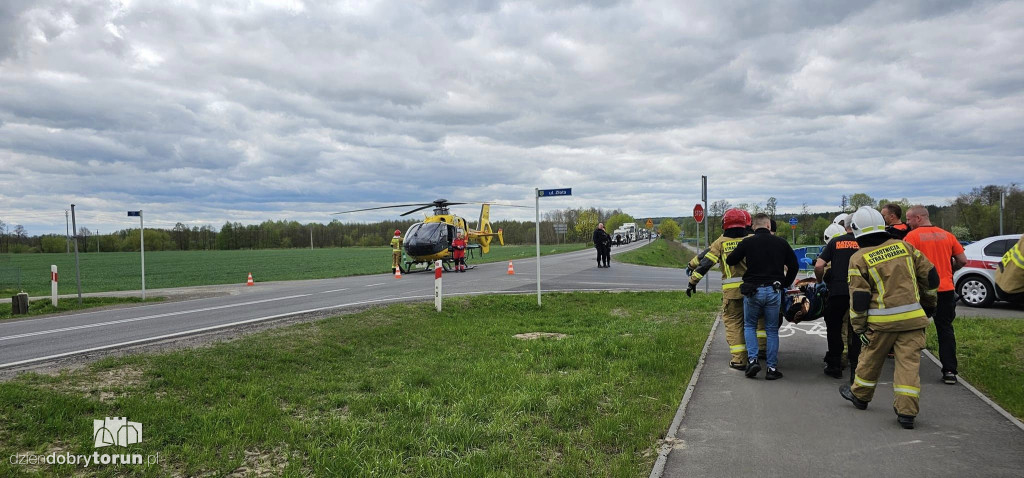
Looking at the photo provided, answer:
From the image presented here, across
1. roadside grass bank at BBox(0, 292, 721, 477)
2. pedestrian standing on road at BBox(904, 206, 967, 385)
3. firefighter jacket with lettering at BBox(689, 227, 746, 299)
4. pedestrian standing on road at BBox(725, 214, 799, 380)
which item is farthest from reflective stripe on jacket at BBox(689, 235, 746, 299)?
pedestrian standing on road at BBox(904, 206, 967, 385)

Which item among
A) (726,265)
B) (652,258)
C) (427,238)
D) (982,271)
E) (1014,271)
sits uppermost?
(427,238)

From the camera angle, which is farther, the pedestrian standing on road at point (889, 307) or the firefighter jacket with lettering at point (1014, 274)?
the pedestrian standing on road at point (889, 307)

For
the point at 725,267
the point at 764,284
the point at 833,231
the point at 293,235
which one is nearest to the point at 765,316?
the point at 764,284

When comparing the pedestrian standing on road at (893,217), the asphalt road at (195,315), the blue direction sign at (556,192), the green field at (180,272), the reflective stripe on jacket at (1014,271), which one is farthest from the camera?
the green field at (180,272)

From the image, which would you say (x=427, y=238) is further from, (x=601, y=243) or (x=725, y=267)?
(x=725, y=267)

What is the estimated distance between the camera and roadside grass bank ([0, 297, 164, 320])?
1407 centimetres

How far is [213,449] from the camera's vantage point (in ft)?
14.1

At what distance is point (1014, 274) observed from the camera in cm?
387

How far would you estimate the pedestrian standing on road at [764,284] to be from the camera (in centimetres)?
657

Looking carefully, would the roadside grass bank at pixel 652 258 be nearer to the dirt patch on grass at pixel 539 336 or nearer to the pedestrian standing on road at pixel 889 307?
the dirt patch on grass at pixel 539 336

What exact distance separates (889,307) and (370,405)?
16.1ft

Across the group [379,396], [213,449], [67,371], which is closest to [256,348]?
[67,371]

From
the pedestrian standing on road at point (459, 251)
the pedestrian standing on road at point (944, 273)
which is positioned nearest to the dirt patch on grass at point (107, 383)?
the pedestrian standing on road at point (944, 273)

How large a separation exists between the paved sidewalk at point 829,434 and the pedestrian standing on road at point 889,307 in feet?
0.93
